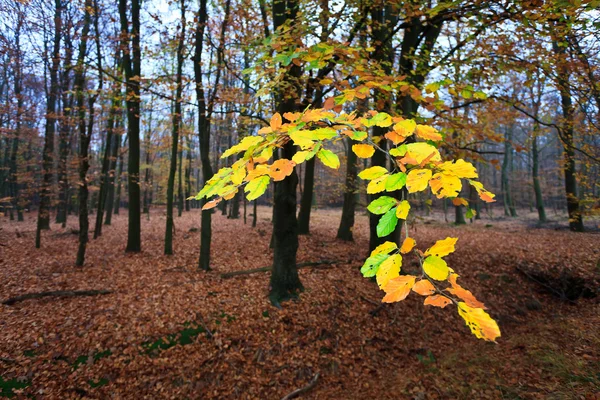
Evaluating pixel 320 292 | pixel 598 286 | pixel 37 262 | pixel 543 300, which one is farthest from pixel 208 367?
pixel 598 286

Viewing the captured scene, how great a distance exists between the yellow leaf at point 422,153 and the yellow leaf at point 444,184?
90 mm

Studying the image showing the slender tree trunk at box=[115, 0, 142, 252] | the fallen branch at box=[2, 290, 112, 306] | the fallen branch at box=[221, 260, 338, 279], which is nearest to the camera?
the fallen branch at box=[2, 290, 112, 306]

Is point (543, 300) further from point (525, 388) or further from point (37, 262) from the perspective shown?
point (37, 262)

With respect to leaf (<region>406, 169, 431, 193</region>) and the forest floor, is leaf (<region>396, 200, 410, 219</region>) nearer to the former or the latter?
leaf (<region>406, 169, 431, 193</region>)

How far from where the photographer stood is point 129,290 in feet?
21.3

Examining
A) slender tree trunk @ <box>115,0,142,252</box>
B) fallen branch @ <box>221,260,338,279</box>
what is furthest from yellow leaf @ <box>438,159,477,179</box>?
slender tree trunk @ <box>115,0,142,252</box>

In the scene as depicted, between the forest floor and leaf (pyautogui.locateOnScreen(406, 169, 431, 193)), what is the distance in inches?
160

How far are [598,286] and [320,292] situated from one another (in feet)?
21.9

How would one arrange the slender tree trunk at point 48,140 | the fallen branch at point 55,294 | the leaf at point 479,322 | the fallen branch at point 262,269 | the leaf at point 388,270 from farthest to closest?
the slender tree trunk at point 48,140
the fallen branch at point 262,269
the fallen branch at point 55,294
the leaf at point 388,270
the leaf at point 479,322

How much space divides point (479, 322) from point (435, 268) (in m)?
0.21

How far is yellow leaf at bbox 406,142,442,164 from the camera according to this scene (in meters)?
1.17

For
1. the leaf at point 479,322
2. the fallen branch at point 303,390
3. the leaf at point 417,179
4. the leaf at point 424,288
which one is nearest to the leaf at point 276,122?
the leaf at point 417,179

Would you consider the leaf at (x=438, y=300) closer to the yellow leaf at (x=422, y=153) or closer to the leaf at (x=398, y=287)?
the leaf at (x=398, y=287)

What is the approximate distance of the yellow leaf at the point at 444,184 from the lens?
3.40 feet
